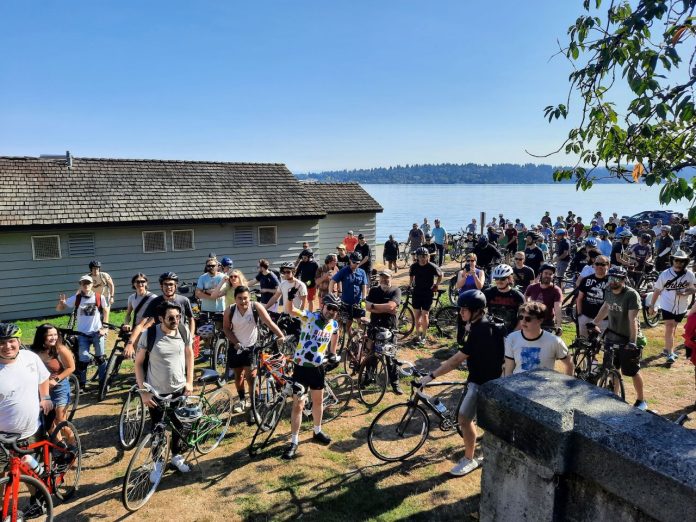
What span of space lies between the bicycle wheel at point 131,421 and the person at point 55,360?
2.63 feet

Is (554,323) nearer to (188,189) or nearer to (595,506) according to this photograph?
(595,506)

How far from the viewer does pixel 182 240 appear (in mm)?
16578

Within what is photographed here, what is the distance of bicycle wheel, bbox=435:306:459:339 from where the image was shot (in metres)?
11.2

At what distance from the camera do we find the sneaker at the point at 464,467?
17.9 ft

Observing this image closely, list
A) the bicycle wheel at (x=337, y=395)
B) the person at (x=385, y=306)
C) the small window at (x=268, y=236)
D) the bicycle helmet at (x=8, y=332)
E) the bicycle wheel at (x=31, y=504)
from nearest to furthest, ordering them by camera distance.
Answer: the bicycle wheel at (x=31, y=504) → the bicycle helmet at (x=8, y=332) → the bicycle wheel at (x=337, y=395) → the person at (x=385, y=306) → the small window at (x=268, y=236)

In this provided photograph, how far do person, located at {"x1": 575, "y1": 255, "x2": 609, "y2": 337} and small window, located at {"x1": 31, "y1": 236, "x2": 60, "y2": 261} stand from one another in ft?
48.8

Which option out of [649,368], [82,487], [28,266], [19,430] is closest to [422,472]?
[82,487]

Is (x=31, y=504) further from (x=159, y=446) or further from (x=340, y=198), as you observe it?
(x=340, y=198)

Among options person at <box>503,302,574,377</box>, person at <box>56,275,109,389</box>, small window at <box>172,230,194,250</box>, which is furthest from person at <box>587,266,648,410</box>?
small window at <box>172,230,194,250</box>

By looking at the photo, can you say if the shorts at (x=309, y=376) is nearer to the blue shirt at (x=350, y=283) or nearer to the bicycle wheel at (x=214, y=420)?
the bicycle wheel at (x=214, y=420)

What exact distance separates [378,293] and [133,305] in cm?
418

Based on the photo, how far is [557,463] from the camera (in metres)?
2.23

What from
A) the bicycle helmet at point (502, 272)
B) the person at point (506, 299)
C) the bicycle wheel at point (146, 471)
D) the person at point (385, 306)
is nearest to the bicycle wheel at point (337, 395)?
the person at point (385, 306)

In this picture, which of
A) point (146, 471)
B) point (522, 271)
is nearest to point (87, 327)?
point (146, 471)
